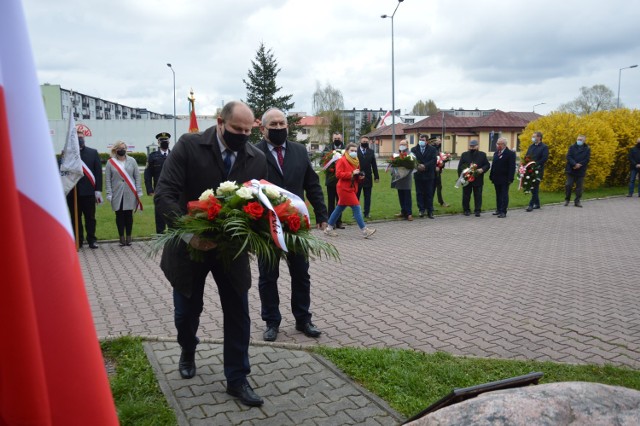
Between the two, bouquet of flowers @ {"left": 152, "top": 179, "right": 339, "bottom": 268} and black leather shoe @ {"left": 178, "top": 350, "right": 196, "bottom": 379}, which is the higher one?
bouquet of flowers @ {"left": 152, "top": 179, "right": 339, "bottom": 268}

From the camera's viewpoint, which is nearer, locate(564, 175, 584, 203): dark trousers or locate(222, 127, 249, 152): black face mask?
locate(222, 127, 249, 152): black face mask

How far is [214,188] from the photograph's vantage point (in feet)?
13.3

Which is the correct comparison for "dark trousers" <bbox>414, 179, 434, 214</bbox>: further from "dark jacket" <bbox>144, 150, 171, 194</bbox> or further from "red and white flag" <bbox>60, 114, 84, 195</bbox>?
"red and white flag" <bbox>60, 114, 84, 195</bbox>

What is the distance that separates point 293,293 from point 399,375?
160 cm

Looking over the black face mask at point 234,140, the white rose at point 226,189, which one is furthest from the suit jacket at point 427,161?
the white rose at point 226,189

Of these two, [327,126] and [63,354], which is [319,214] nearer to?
[63,354]

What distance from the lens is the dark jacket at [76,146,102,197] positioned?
10445 mm

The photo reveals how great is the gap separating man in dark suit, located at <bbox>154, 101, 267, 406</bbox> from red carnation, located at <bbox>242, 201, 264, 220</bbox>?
1.50 ft

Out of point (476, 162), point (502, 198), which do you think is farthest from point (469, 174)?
point (502, 198)

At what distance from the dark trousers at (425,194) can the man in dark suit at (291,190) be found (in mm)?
9356

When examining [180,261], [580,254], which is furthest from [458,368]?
[580,254]

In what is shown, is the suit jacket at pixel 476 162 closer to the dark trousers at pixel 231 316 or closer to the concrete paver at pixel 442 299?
the concrete paver at pixel 442 299

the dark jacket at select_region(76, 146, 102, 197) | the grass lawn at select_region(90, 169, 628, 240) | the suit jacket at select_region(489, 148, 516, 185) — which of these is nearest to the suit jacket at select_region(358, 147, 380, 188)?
the grass lawn at select_region(90, 169, 628, 240)

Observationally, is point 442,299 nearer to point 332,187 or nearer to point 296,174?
point 296,174
